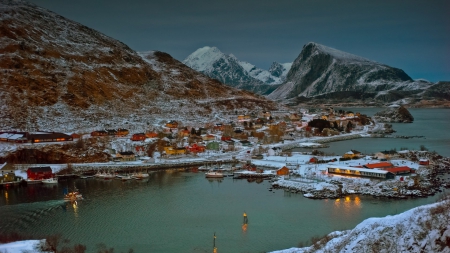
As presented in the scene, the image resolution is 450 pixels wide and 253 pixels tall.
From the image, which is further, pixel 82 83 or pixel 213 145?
pixel 82 83

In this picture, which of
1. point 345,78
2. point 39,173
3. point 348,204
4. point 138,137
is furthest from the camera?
point 345,78

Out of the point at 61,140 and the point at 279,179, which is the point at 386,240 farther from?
the point at 61,140

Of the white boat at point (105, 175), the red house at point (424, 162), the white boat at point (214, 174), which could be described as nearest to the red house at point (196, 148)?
the white boat at point (214, 174)

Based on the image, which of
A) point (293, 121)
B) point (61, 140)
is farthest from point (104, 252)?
point (293, 121)

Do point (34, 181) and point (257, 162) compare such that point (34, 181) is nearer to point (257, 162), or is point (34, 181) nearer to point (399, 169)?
point (257, 162)

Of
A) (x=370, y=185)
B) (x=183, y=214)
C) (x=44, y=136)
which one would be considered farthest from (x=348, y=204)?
(x=44, y=136)

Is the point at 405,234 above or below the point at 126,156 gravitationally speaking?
below

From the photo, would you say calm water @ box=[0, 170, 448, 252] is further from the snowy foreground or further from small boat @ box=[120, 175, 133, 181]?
the snowy foreground

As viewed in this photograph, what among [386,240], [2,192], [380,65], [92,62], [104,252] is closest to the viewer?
[386,240]
